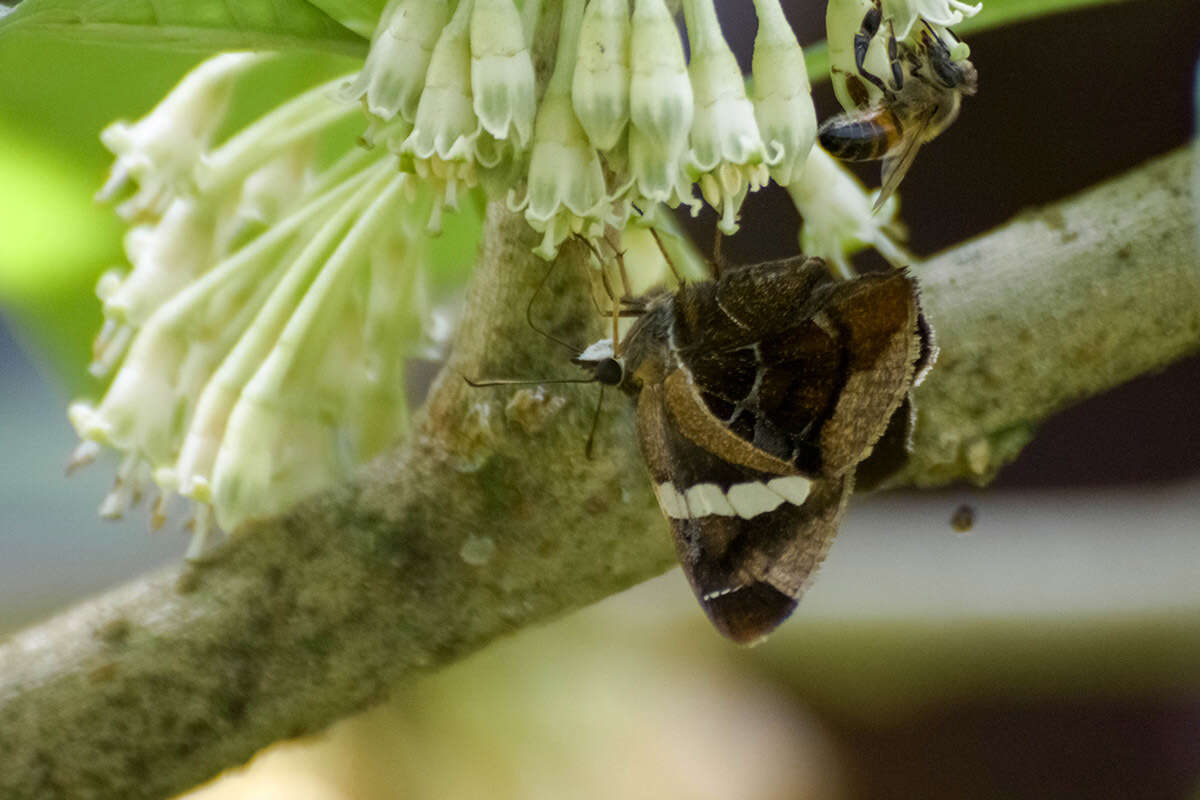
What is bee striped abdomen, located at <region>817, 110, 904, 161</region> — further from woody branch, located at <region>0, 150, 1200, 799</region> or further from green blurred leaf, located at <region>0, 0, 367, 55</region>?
green blurred leaf, located at <region>0, 0, 367, 55</region>

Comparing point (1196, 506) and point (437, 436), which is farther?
point (1196, 506)

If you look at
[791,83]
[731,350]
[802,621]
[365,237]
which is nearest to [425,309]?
[365,237]

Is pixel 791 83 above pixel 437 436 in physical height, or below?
above

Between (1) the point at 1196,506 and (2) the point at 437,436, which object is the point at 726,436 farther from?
(1) the point at 1196,506

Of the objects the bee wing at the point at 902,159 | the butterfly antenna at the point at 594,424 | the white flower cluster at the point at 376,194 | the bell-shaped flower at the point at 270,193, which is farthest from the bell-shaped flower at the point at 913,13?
the bell-shaped flower at the point at 270,193

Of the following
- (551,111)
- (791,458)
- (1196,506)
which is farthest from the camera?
(1196,506)

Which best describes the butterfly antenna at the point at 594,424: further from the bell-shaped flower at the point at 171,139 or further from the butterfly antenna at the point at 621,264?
the bell-shaped flower at the point at 171,139
